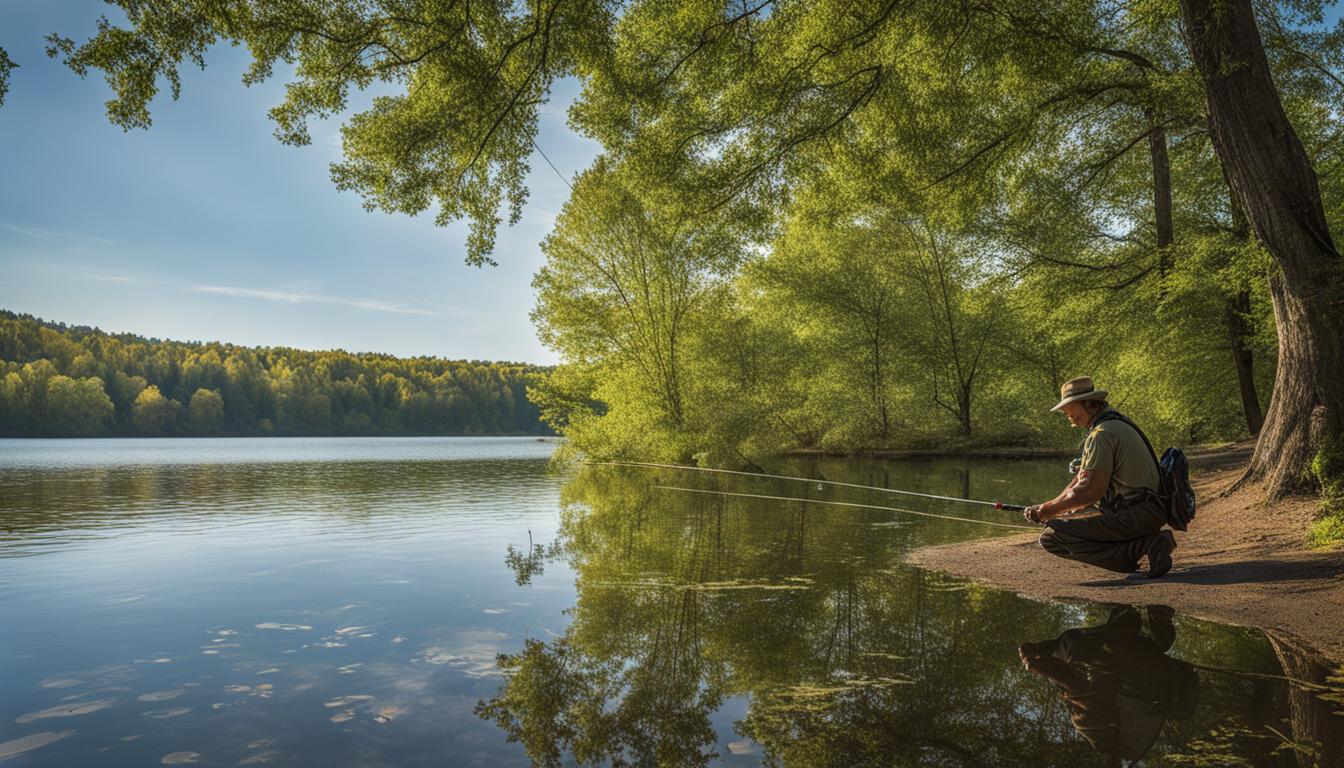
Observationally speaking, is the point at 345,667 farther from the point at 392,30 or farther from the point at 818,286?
the point at 818,286

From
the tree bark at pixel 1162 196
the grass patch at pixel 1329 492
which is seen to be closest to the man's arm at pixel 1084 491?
the grass patch at pixel 1329 492

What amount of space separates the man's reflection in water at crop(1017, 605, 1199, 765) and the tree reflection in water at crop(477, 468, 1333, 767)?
0.03m

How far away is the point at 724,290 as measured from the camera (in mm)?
31531

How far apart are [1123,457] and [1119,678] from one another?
276 centimetres

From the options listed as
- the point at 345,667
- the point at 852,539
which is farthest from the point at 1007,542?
the point at 345,667

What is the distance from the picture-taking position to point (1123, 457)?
6941 millimetres

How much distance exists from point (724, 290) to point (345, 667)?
1060 inches

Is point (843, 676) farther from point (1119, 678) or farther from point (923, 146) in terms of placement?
point (923, 146)

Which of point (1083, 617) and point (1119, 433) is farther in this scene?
point (1119, 433)

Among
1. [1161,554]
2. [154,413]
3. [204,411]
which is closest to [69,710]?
[1161,554]

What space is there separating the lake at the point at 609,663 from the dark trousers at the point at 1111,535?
2.94 feet

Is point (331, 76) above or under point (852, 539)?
above

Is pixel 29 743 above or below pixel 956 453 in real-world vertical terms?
below

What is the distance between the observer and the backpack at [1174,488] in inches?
273
